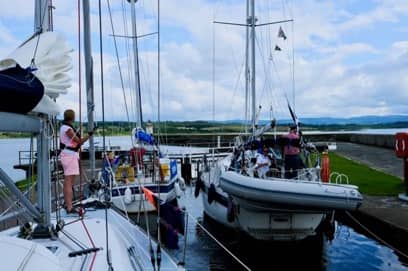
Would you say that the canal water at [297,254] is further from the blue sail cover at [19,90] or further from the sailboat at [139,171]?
the blue sail cover at [19,90]

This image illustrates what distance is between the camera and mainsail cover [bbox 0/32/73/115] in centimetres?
446

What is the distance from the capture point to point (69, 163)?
7090 mm

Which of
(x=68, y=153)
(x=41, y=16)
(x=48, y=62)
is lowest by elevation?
(x=68, y=153)

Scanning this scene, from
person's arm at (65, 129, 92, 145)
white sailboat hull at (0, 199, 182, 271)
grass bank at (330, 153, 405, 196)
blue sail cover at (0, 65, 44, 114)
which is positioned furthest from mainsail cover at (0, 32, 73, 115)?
grass bank at (330, 153, 405, 196)

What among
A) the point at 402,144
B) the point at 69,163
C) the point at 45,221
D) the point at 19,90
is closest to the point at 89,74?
the point at 69,163

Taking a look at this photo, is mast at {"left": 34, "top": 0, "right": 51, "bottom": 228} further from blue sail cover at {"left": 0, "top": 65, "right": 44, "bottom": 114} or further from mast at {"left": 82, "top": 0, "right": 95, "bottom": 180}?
mast at {"left": 82, "top": 0, "right": 95, "bottom": 180}

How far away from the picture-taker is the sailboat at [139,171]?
14.1 metres

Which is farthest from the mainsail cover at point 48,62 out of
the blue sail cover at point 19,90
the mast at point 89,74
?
the mast at point 89,74

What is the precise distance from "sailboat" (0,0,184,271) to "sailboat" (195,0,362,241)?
15.0ft

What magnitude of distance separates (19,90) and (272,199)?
706 cm

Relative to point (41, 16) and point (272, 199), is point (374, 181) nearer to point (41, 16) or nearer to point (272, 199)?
point (272, 199)

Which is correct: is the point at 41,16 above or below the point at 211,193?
above

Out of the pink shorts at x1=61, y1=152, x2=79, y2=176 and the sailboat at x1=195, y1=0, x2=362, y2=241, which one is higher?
the pink shorts at x1=61, y1=152, x2=79, y2=176

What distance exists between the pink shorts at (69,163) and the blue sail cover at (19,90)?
2975mm
